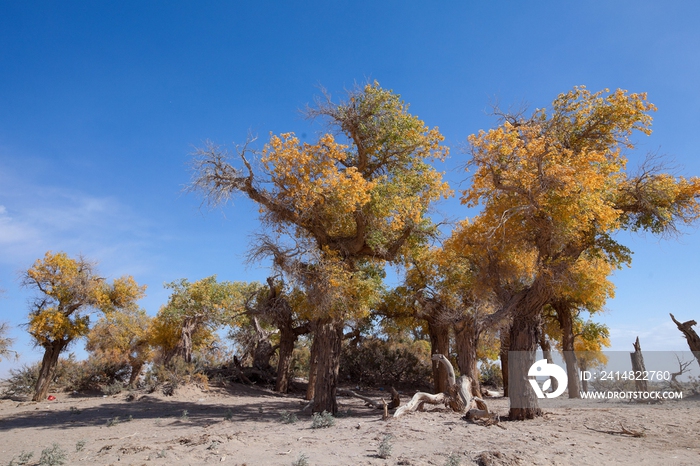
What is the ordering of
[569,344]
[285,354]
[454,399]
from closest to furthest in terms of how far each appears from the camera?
[454,399]
[569,344]
[285,354]

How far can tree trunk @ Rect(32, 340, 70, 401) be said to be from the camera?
1945 centimetres

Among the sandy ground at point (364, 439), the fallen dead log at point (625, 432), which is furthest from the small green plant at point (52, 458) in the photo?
the fallen dead log at point (625, 432)

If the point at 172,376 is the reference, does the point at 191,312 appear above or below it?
above

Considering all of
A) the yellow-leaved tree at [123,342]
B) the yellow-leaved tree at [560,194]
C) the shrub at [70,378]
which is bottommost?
the shrub at [70,378]

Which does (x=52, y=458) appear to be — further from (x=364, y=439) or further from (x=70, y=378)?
(x=70, y=378)

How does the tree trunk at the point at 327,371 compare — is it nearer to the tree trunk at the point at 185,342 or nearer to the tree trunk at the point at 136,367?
the tree trunk at the point at 185,342

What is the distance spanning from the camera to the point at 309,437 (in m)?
8.84

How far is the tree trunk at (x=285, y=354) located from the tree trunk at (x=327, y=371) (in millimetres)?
8202

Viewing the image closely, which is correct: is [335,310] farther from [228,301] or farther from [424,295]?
[228,301]

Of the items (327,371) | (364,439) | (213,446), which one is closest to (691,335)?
(327,371)

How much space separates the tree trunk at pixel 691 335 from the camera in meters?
14.4

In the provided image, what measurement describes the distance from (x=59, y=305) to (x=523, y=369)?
2057 cm

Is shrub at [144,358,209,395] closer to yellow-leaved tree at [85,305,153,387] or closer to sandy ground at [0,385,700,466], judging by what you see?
sandy ground at [0,385,700,466]

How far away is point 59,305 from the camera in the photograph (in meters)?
20.2
